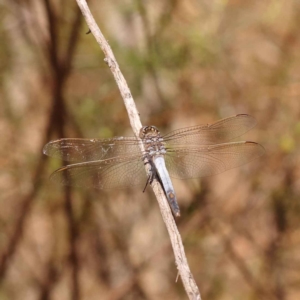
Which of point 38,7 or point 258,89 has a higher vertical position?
point 38,7

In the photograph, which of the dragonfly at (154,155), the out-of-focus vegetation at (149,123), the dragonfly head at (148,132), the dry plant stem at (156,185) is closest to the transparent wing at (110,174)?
the dragonfly at (154,155)

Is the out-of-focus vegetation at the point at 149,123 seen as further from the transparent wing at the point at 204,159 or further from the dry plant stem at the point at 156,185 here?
the dry plant stem at the point at 156,185

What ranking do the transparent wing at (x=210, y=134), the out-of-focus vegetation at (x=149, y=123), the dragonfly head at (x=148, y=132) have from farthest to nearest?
1. the out-of-focus vegetation at (x=149, y=123)
2. the transparent wing at (x=210, y=134)
3. the dragonfly head at (x=148, y=132)

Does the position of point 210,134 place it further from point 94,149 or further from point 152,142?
point 94,149

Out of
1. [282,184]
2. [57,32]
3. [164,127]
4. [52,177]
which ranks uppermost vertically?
[57,32]

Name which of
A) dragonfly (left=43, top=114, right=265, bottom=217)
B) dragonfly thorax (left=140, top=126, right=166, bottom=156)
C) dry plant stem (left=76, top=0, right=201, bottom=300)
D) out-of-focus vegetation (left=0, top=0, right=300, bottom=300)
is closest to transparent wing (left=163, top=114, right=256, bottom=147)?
dragonfly (left=43, top=114, right=265, bottom=217)

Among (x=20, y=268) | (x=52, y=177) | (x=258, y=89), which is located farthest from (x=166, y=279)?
(x=52, y=177)

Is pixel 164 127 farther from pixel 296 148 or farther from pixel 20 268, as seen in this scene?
pixel 20 268
